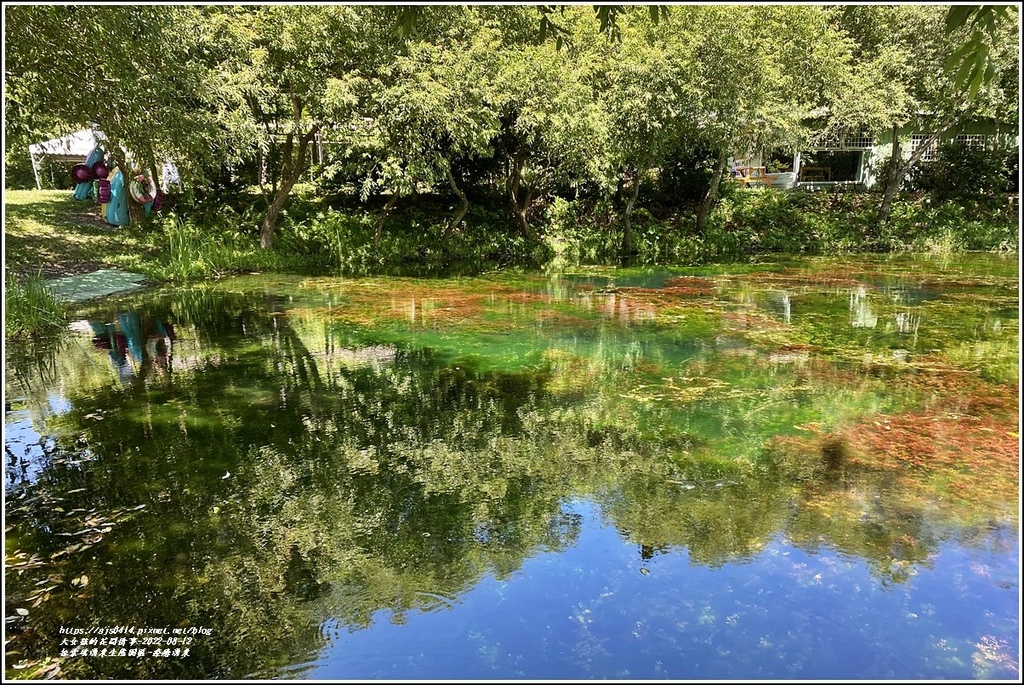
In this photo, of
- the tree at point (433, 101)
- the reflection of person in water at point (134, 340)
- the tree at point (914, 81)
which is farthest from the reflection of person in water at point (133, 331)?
the tree at point (914, 81)

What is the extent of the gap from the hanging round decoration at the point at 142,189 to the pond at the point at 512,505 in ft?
20.7

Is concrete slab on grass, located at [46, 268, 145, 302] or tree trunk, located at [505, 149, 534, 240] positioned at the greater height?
tree trunk, located at [505, 149, 534, 240]

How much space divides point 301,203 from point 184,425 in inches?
419

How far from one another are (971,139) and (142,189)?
1946cm

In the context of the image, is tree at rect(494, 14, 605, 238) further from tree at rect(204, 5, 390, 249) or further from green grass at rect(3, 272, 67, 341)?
green grass at rect(3, 272, 67, 341)

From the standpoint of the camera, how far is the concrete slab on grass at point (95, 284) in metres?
8.91

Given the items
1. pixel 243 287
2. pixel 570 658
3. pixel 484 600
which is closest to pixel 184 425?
pixel 484 600

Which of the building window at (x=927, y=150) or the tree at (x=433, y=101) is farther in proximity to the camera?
the building window at (x=927, y=150)

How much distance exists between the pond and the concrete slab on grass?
2035 millimetres

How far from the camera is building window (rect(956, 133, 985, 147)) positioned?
1751cm

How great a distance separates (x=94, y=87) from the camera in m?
6.98

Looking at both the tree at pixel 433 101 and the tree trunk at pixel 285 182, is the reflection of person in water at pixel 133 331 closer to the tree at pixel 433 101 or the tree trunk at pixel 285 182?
the tree trunk at pixel 285 182

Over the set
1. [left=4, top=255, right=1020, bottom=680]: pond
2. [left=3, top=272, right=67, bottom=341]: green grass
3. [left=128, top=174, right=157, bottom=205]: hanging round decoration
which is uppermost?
[left=128, top=174, right=157, bottom=205]: hanging round decoration

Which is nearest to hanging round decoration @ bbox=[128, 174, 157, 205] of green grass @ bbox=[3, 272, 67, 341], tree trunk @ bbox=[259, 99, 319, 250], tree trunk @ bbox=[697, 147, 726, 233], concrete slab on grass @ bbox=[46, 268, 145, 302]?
tree trunk @ bbox=[259, 99, 319, 250]
